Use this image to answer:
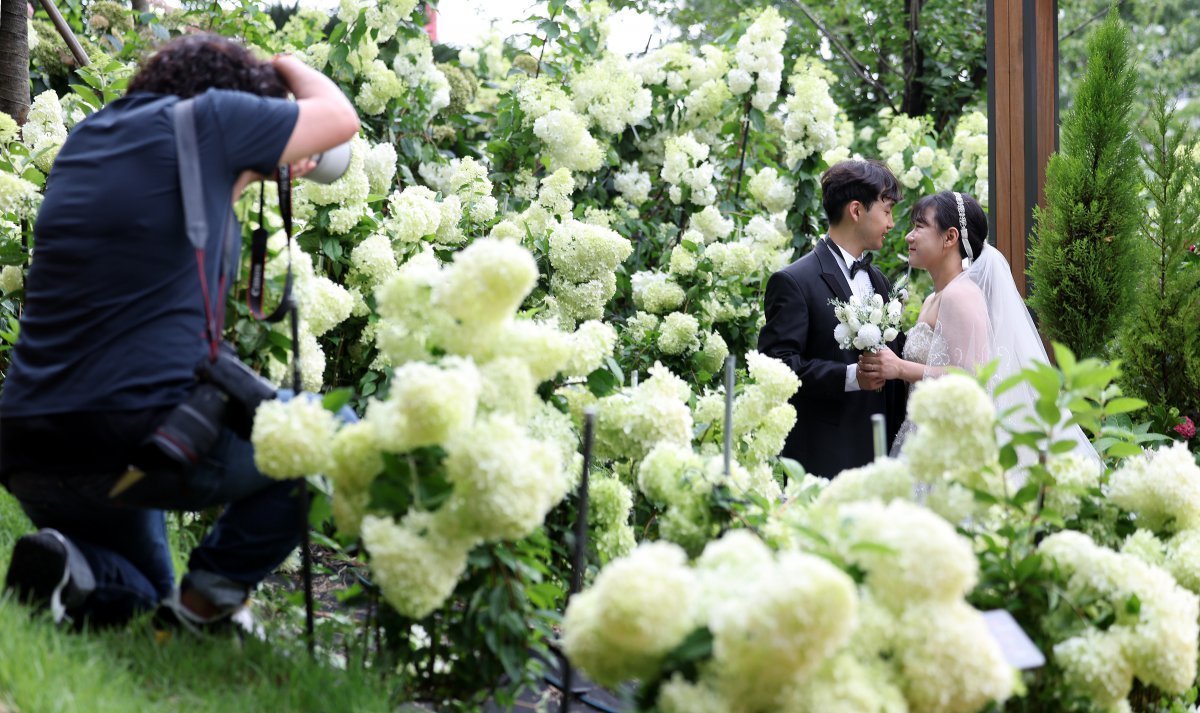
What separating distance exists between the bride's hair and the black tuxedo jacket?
1.38 ft

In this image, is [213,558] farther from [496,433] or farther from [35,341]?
[496,433]

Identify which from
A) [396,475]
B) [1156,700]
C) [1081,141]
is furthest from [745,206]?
[396,475]

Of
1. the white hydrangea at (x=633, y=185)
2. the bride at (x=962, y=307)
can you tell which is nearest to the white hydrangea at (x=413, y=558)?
the bride at (x=962, y=307)

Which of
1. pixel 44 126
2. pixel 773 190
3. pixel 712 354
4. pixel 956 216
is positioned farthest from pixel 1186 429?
pixel 44 126

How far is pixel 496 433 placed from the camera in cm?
187

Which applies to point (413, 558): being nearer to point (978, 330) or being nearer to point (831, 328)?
point (831, 328)

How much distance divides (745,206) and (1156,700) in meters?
4.06

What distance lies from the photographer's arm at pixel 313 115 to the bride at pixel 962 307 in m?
2.30

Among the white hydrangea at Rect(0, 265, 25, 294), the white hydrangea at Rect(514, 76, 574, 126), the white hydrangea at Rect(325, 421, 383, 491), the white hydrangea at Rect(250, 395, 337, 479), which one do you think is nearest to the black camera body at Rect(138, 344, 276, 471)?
the white hydrangea at Rect(250, 395, 337, 479)

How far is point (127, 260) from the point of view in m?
2.16

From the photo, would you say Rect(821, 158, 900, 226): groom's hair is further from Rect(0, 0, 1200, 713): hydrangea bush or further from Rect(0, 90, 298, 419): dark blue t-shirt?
Rect(0, 90, 298, 419): dark blue t-shirt

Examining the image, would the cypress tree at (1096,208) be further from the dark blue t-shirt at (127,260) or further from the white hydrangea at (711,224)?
the dark blue t-shirt at (127,260)

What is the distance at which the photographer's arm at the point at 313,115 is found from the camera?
7.41ft

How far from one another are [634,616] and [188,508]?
1.12 meters
